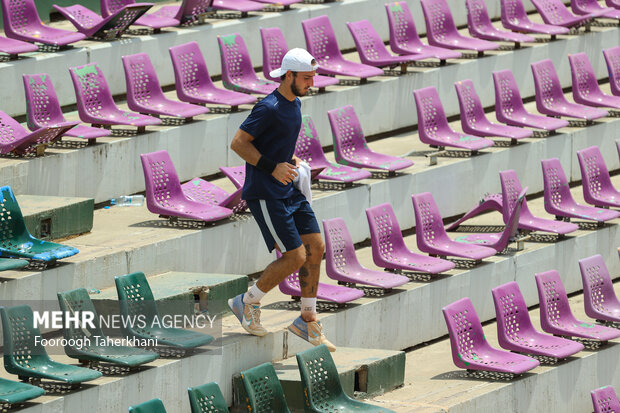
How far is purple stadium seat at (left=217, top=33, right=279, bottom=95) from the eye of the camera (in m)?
10.7

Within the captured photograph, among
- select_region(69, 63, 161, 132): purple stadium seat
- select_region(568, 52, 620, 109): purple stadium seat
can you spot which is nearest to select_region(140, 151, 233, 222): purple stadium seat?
select_region(69, 63, 161, 132): purple stadium seat

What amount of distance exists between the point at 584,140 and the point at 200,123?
348 cm

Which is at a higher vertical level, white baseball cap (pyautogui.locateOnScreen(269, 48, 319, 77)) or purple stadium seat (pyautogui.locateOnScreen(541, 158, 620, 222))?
white baseball cap (pyautogui.locateOnScreen(269, 48, 319, 77))

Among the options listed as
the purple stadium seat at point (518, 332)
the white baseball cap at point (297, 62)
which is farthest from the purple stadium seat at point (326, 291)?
the white baseball cap at point (297, 62)

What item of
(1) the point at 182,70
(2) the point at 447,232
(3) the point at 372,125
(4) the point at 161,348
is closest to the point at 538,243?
(2) the point at 447,232

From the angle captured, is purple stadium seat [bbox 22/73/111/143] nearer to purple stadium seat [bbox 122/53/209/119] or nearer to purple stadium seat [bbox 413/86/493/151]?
purple stadium seat [bbox 122/53/209/119]

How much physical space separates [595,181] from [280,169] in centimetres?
432

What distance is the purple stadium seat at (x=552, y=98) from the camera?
1182 centimetres

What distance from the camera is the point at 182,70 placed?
33.9ft

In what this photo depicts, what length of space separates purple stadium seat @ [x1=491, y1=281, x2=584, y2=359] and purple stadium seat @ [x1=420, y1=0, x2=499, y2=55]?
397 cm

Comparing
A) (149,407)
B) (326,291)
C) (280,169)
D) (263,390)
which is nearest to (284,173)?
(280,169)

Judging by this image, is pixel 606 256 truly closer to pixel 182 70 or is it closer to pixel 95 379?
pixel 182 70

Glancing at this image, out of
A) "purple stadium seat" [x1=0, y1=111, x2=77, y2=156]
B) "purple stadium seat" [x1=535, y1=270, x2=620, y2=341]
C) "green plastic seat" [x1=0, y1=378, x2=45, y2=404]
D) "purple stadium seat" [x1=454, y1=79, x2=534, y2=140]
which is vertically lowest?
"purple stadium seat" [x1=535, y1=270, x2=620, y2=341]

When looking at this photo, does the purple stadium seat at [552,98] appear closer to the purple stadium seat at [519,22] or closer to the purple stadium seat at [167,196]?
the purple stadium seat at [519,22]
